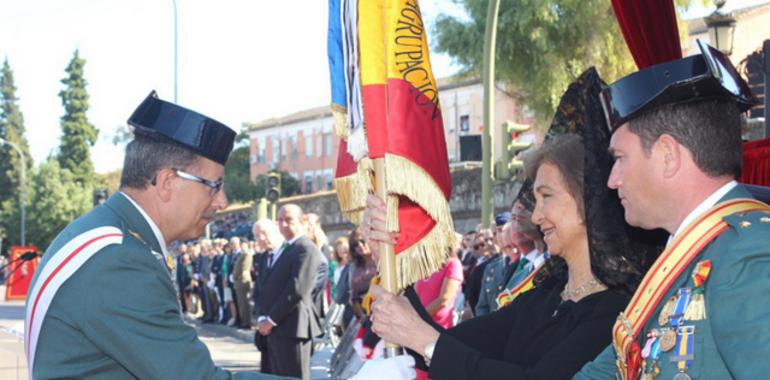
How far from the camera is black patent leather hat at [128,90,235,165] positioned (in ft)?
11.1

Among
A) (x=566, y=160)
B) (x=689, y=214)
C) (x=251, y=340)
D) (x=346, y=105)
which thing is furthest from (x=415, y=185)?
(x=251, y=340)

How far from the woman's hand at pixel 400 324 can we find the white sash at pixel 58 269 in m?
1.02

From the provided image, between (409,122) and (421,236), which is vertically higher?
(409,122)

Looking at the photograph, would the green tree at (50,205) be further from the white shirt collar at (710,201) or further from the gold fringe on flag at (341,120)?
the white shirt collar at (710,201)

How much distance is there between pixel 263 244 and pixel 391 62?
273 inches

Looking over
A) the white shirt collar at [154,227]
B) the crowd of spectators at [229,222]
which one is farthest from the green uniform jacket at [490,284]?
the crowd of spectators at [229,222]

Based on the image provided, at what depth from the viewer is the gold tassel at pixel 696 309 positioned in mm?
2293

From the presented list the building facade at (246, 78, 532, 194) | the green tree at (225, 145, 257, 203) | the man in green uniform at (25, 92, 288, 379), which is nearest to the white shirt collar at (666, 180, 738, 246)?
the man in green uniform at (25, 92, 288, 379)

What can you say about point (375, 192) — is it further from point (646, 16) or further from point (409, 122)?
point (646, 16)

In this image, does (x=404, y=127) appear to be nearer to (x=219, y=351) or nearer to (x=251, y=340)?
(x=219, y=351)

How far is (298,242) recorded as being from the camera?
9.30 m

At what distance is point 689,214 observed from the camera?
2482mm

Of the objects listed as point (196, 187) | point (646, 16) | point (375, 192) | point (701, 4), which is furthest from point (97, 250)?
point (701, 4)

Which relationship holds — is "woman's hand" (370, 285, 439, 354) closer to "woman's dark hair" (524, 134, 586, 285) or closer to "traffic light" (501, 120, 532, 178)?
"woman's dark hair" (524, 134, 586, 285)
